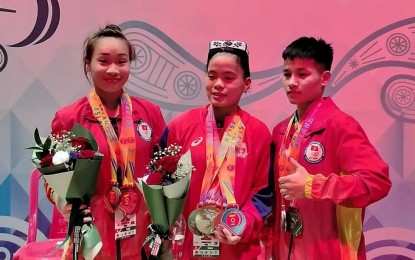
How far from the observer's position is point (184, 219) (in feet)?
8.07

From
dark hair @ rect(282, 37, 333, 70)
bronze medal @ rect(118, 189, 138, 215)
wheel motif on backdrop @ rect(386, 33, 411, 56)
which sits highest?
wheel motif on backdrop @ rect(386, 33, 411, 56)

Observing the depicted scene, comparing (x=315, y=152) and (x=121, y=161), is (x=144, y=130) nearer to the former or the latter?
(x=121, y=161)

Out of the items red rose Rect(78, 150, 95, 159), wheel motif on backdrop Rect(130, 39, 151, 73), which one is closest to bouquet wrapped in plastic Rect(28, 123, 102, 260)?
red rose Rect(78, 150, 95, 159)

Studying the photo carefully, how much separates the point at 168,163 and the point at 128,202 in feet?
1.33

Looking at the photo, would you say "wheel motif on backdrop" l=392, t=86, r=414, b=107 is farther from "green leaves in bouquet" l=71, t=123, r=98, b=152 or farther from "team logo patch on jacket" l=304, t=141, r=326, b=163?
"green leaves in bouquet" l=71, t=123, r=98, b=152

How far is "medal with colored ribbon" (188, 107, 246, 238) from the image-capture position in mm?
2314

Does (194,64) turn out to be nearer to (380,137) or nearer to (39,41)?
(39,41)

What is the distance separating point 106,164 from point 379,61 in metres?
2.40

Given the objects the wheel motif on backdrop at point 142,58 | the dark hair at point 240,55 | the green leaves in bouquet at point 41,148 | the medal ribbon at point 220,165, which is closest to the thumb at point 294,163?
the medal ribbon at point 220,165

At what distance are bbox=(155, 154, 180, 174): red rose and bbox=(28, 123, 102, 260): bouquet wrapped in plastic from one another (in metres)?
0.30

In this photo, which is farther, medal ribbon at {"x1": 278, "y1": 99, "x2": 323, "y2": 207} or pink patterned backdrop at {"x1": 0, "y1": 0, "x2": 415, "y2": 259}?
pink patterned backdrop at {"x1": 0, "y1": 0, "x2": 415, "y2": 259}

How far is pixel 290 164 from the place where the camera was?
8.02 ft

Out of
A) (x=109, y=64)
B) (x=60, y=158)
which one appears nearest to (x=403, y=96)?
(x=109, y=64)

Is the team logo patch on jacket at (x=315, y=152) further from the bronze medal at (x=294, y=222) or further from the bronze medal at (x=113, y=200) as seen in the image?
the bronze medal at (x=113, y=200)
